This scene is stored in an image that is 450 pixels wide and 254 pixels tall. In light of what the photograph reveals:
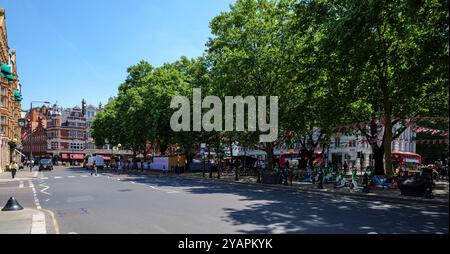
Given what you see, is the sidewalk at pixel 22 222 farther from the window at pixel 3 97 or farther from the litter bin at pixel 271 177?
the window at pixel 3 97

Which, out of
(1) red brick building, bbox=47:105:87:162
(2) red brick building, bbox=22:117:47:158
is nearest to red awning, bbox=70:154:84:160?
(1) red brick building, bbox=47:105:87:162

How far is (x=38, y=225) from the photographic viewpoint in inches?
426

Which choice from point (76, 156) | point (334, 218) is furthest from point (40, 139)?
point (334, 218)

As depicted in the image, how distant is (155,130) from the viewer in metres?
49.9

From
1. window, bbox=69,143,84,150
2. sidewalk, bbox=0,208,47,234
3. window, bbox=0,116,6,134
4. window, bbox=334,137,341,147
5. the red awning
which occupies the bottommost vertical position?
the red awning

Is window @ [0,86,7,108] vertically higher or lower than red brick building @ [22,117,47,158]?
higher

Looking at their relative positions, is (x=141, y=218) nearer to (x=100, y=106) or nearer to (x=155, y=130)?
(x=155, y=130)

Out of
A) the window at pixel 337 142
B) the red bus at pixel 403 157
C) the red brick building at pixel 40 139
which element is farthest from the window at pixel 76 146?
the red bus at pixel 403 157

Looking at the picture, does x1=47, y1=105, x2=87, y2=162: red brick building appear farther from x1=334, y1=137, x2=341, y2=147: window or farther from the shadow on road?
the shadow on road

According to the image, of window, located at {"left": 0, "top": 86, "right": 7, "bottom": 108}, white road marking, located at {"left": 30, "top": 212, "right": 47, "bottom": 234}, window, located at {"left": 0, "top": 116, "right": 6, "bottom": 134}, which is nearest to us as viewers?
white road marking, located at {"left": 30, "top": 212, "right": 47, "bottom": 234}

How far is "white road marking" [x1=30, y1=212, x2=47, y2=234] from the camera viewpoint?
9.84 meters

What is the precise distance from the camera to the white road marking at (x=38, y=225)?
984cm

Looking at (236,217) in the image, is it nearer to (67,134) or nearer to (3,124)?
(3,124)
